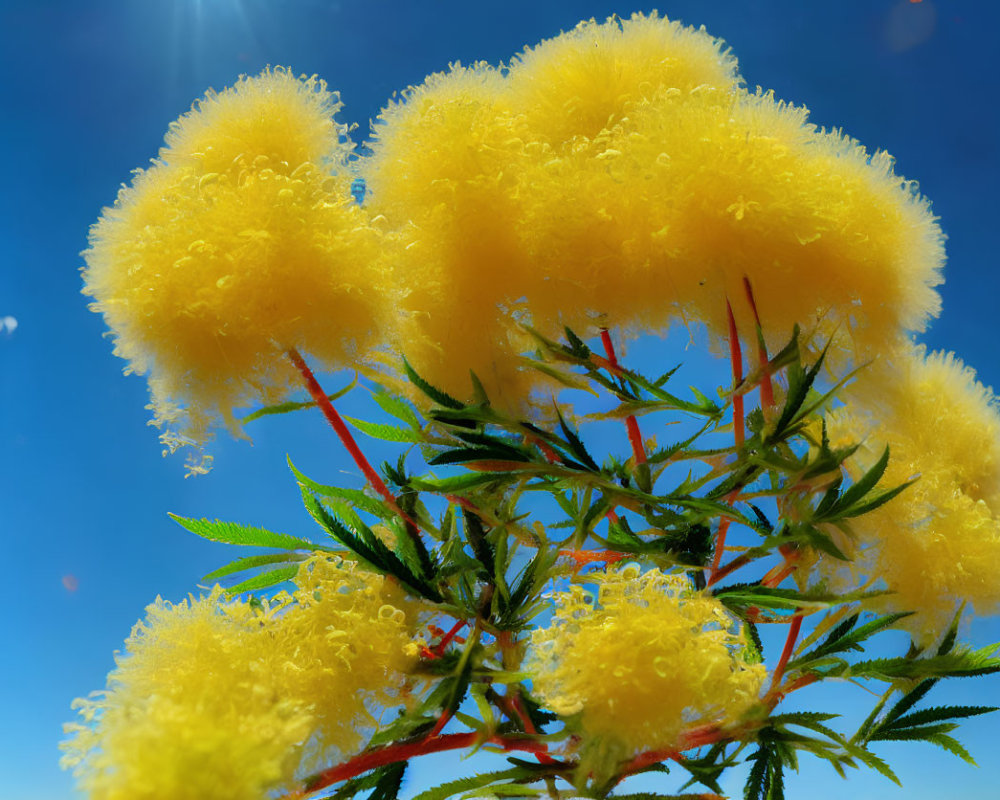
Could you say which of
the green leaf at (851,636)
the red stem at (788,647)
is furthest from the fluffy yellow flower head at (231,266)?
the green leaf at (851,636)

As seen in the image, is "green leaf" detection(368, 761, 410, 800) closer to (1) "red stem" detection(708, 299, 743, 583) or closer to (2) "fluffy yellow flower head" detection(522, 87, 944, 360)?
(1) "red stem" detection(708, 299, 743, 583)

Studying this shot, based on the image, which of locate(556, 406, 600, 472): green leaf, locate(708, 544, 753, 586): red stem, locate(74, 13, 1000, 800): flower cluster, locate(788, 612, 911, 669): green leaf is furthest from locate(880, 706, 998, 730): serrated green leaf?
locate(556, 406, 600, 472): green leaf

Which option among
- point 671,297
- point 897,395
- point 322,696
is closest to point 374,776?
point 322,696

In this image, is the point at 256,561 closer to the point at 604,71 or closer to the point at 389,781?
the point at 389,781

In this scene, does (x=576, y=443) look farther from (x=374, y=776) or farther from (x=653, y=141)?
(x=374, y=776)

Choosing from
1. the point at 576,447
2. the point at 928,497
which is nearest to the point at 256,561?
the point at 576,447
